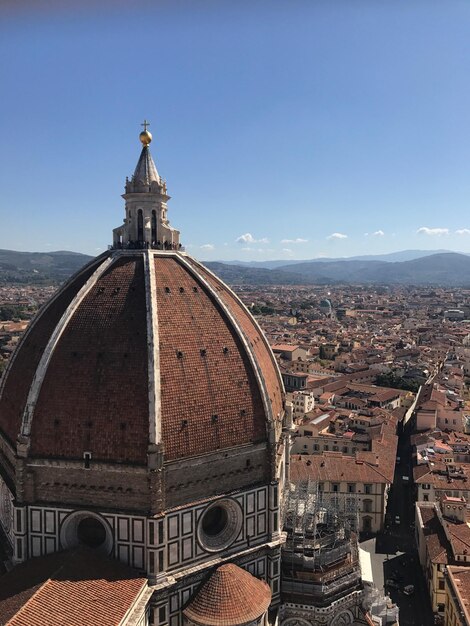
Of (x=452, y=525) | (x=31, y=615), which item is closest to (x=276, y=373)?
(x=31, y=615)

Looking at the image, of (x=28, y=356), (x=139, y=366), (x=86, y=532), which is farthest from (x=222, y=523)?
(x=28, y=356)

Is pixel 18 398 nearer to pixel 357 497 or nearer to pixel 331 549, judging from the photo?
pixel 331 549

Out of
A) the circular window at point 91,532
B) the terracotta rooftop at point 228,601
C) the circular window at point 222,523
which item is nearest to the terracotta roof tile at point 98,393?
the circular window at point 91,532

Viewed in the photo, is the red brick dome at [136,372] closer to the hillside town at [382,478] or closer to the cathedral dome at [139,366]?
the cathedral dome at [139,366]

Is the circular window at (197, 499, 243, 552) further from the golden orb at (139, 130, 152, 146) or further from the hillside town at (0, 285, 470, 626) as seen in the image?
the golden orb at (139, 130, 152, 146)

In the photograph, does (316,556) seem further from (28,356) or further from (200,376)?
(28,356)

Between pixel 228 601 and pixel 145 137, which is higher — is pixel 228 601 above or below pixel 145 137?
below
